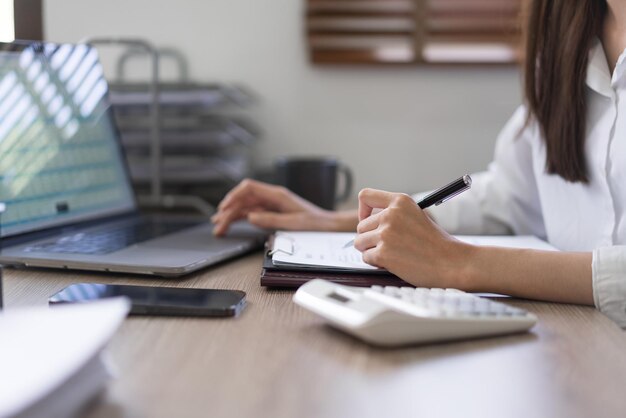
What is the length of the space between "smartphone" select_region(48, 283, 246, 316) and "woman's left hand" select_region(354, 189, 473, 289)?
153mm

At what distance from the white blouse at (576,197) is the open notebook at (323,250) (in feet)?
0.35

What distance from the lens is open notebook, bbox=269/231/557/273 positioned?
76cm

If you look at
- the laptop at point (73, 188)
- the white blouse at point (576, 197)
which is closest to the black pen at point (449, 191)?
the white blouse at point (576, 197)

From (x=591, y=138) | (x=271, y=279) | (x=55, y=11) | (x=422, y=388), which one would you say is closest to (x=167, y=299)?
(x=271, y=279)

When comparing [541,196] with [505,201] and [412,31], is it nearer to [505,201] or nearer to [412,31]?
[505,201]

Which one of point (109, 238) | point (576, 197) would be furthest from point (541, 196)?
point (109, 238)

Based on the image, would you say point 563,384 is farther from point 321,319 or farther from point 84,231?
point 84,231

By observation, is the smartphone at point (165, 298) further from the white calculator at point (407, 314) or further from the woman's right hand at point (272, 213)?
the woman's right hand at point (272, 213)

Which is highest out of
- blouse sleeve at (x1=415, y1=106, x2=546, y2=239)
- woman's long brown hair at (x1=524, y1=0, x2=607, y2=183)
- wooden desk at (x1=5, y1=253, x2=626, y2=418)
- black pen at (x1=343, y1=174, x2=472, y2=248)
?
woman's long brown hair at (x1=524, y1=0, x2=607, y2=183)

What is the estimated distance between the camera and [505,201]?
3.95ft

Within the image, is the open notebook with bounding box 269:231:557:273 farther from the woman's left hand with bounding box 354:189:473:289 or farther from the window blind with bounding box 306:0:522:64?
the window blind with bounding box 306:0:522:64

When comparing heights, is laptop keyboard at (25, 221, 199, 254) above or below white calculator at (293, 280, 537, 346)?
below

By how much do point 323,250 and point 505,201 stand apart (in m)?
0.46

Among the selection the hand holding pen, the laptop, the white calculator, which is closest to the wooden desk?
the white calculator
